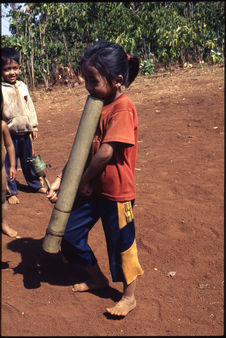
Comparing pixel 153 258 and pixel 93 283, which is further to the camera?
pixel 153 258

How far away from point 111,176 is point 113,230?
Answer: 0.35 m

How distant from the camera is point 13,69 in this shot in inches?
149

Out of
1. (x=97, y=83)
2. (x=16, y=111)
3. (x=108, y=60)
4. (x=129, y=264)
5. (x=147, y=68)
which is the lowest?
(x=147, y=68)

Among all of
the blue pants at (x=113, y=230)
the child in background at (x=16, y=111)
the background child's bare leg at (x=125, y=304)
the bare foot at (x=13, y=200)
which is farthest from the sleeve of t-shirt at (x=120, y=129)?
the bare foot at (x=13, y=200)

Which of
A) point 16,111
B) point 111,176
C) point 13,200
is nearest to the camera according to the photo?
point 111,176

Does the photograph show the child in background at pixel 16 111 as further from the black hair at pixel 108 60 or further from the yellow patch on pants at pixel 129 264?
the yellow patch on pants at pixel 129 264

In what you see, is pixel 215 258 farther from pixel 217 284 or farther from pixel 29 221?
pixel 29 221

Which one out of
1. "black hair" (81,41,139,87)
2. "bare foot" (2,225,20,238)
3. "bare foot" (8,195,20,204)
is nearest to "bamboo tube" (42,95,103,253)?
"black hair" (81,41,139,87)

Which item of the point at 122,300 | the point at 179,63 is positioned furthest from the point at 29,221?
the point at 179,63

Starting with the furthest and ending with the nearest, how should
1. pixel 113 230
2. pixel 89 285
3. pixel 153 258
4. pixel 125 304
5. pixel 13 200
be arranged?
pixel 13 200 < pixel 153 258 < pixel 89 285 < pixel 125 304 < pixel 113 230

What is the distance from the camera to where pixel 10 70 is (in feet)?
12.4

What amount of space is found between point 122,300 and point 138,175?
291 centimetres

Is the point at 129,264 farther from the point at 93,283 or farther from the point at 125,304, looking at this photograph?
the point at 93,283

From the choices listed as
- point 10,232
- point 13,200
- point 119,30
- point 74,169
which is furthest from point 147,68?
point 74,169
